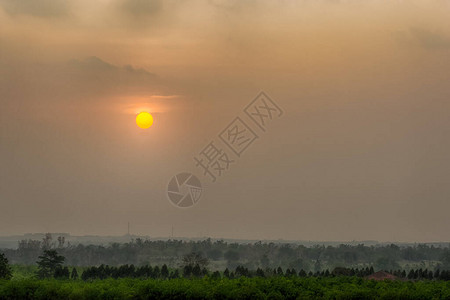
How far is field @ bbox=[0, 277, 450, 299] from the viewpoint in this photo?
30.1 m

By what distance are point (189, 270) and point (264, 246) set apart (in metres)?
115

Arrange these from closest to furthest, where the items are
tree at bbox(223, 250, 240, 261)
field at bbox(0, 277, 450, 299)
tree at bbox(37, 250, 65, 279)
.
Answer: field at bbox(0, 277, 450, 299) < tree at bbox(37, 250, 65, 279) < tree at bbox(223, 250, 240, 261)

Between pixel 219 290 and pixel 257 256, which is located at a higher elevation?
pixel 257 256

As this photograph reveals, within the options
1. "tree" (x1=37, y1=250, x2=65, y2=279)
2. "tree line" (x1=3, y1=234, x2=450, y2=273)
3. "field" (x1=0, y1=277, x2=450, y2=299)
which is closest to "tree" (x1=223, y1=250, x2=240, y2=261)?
"tree line" (x1=3, y1=234, x2=450, y2=273)

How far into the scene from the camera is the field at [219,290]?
30141 mm

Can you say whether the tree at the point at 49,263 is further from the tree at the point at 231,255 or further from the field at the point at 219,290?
the tree at the point at 231,255

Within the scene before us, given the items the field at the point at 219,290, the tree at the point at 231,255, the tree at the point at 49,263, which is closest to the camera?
the field at the point at 219,290

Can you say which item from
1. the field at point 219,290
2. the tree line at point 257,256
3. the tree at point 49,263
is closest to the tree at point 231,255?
the tree line at point 257,256

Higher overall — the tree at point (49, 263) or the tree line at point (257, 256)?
the tree line at point (257, 256)

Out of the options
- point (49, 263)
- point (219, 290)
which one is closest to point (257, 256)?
point (49, 263)

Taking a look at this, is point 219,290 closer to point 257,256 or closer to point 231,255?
point 231,255

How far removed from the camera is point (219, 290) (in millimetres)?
30578

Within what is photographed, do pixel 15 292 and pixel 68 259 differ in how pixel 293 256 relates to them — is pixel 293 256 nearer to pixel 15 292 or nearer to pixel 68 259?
pixel 68 259

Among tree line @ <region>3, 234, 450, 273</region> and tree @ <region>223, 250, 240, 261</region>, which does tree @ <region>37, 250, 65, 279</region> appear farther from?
tree @ <region>223, 250, 240, 261</region>
